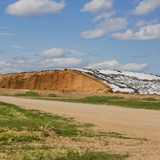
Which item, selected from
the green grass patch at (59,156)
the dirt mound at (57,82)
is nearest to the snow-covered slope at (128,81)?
the dirt mound at (57,82)

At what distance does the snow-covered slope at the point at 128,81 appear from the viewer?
44844 millimetres

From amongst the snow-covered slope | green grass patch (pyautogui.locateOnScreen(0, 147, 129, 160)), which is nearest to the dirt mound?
the snow-covered slope

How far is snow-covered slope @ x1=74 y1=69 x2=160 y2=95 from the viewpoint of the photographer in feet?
147

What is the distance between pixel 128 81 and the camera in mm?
48719

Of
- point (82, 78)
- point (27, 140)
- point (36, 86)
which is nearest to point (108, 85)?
point (82, 78)

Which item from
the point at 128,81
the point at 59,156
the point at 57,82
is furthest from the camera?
the point at 57,82

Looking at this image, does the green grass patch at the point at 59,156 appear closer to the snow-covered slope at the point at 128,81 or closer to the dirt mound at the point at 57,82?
the dirt mound at the point at 57,82

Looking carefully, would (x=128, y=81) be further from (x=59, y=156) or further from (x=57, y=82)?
(x=59, y=156)

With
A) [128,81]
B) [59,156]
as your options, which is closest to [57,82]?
[128,81]

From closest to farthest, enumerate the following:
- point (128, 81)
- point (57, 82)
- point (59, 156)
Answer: point (59, 156) → point (128, 81) → point (57, 82)

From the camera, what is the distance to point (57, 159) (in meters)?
5.83

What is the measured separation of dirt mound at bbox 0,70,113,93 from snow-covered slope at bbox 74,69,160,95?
2361mm

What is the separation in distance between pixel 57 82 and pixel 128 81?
16.3 meters

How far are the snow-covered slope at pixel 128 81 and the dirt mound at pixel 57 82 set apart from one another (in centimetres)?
236
